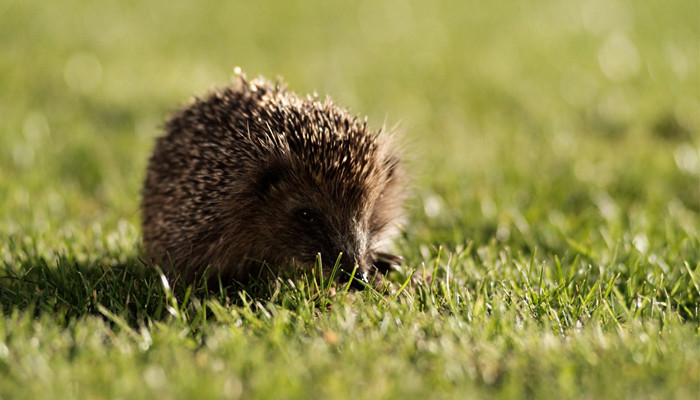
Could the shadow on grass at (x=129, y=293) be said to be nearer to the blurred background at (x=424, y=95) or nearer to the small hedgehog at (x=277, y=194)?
the small hedgehog at (x=277, y=194)

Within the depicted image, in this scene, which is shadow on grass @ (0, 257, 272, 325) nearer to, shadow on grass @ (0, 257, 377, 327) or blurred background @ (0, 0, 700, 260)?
shadow on grass @ (0, 257, 377, 327)

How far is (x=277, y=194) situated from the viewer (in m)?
4.32

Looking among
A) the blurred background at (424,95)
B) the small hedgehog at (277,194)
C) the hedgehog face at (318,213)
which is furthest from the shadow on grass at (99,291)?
the blurred background at (424,95)

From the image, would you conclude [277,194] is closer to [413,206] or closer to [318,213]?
[318,213]

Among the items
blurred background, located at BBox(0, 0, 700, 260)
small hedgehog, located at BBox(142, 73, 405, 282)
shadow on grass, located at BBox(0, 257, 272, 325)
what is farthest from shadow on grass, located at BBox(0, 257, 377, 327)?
blurred background, located at BBox(0, 0, 700, 260)

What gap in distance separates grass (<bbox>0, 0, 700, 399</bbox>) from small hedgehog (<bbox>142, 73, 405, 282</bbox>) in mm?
279

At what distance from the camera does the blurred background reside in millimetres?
5781

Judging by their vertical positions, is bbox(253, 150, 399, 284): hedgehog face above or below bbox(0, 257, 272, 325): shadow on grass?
above

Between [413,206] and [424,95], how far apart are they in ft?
13.3

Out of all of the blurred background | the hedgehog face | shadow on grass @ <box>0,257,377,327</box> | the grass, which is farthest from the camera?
the blurred background

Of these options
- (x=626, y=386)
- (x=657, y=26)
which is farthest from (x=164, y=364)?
(x=657, y=26)

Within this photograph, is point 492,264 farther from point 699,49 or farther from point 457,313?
point 699,49

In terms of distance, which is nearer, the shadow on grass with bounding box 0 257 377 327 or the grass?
the grass

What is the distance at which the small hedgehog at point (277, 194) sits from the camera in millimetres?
4223
